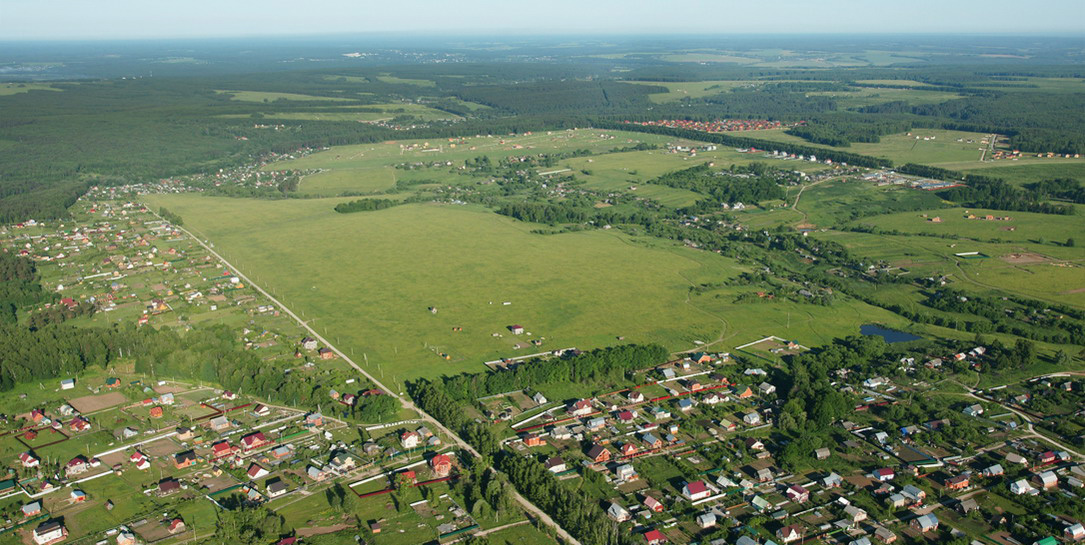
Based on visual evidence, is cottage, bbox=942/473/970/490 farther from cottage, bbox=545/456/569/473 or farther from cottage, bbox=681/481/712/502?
cottage, bbox=545/456/569/473

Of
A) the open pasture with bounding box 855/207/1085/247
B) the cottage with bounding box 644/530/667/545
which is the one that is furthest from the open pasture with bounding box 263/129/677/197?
the cottage with bounding box 644/530/667/545

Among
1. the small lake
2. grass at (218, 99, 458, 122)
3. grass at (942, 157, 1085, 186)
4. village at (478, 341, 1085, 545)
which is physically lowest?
the small lake

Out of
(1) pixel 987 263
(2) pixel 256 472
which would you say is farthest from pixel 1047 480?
(1) pixel 987 263

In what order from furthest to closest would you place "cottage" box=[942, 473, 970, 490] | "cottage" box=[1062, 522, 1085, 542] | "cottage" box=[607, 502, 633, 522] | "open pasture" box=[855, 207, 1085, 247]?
"open pasture" box=[855, 207, 1085, 247] → "cottage" box=[942, 473, 970, 490] → "cottage" box=[607, 502, 633, 522] → "cottage" box=[1062, 522, 1085, 542]

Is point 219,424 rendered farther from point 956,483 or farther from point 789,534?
point 956,483

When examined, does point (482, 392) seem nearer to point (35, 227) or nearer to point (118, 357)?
point (118, 357)

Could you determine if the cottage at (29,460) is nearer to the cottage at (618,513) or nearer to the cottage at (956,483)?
the cottage at (618,513)
